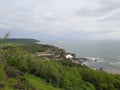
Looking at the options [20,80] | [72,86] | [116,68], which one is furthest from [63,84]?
[116,68]

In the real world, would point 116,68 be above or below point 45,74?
below

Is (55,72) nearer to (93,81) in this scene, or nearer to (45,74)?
(45,74)

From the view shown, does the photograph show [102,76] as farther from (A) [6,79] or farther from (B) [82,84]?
(A) [6,79]

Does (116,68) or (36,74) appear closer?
(36,74)

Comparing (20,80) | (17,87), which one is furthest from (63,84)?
(17,87)

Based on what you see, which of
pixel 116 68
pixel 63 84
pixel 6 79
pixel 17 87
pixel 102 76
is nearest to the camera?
pixel 17 87

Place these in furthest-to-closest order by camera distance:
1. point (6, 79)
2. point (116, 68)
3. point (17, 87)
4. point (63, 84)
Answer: point (116, 68), point (63, 84), point (6, 79), point (17, 87)

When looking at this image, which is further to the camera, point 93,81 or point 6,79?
point 93,81

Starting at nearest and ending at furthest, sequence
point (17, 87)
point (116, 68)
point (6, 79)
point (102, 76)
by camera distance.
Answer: point (17, 87), point (6, 79), point (102, 76), point (116, 68)

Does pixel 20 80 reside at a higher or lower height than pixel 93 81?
higher
